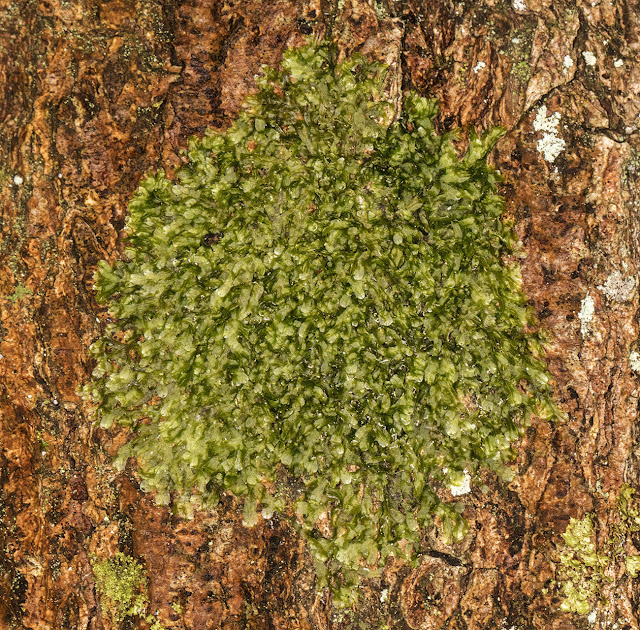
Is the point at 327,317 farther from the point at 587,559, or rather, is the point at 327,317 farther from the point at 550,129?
the point at 587,559

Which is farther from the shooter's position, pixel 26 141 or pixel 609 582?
pixel 609 582

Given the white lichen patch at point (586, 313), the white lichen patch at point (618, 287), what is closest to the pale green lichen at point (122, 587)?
the white lichen patch at point (586, 313)

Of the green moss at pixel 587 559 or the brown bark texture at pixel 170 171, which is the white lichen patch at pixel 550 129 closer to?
the brown bark texture at pixel 170 171

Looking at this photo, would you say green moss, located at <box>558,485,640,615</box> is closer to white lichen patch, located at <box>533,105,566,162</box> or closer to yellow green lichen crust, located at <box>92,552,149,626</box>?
white lichen patch, located at <box>533,105,566,162</box>

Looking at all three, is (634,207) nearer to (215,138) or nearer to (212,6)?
(215,138)

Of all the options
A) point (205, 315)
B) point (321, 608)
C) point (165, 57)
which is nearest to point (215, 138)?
point (165, 57)

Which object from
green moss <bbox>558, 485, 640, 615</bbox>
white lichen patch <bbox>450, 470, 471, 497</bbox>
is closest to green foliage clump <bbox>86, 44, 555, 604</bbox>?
white lichen patch <bbox>450, 470, 471, 497</bbox>
